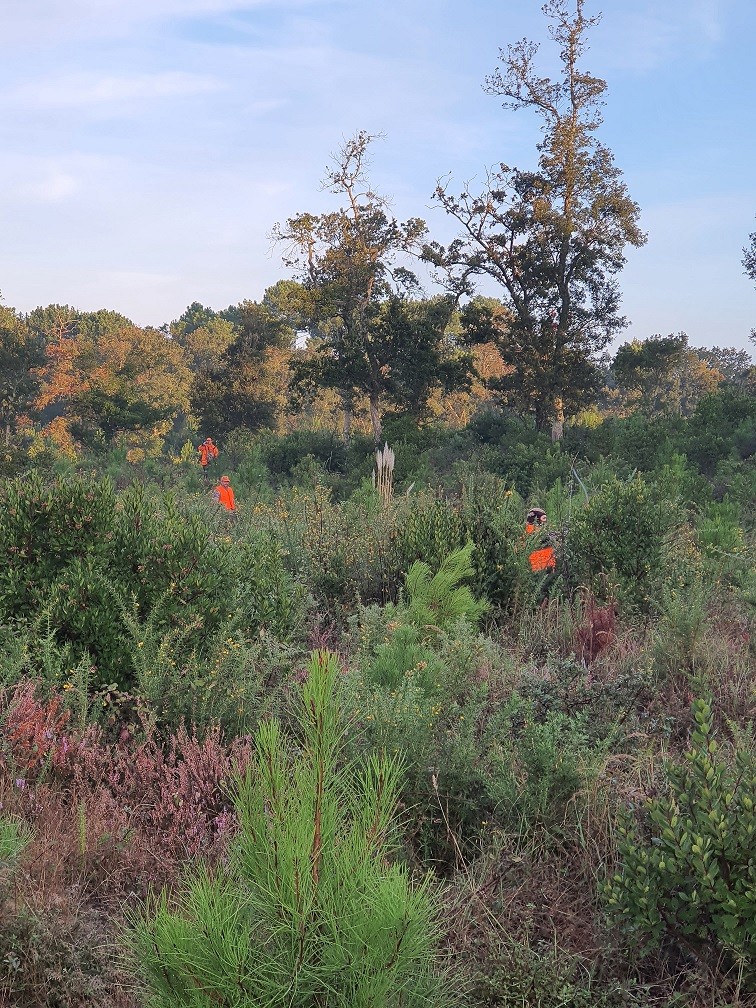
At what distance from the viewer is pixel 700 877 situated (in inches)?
85.6

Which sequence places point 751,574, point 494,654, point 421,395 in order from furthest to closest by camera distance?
point 421,395 < point 751,574 < point 494,654

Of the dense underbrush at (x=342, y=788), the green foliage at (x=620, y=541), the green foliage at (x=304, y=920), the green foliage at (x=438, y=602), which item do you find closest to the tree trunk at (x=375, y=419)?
the green foliage at (x=620, y=541)

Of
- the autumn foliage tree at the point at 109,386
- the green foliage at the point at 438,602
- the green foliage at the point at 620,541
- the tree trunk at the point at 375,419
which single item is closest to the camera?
the green foliage at the point at 438,602

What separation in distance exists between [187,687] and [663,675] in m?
2.59

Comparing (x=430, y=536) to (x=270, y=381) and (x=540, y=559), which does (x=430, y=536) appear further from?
(x=270, y=381)

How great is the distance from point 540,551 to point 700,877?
14.4 feet

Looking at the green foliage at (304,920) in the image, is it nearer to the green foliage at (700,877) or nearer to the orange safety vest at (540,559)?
the green foliage at (700,877)

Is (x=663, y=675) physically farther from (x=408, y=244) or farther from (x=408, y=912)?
(x=408, y=244)

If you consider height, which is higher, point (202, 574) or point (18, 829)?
point (202, 574)

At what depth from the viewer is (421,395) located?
27734 mm

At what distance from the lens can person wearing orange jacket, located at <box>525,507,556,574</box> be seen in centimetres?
648

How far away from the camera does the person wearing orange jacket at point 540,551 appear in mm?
6480

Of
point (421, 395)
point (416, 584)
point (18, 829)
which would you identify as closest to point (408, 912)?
point (18, 829)

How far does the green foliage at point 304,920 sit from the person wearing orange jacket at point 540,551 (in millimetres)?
4891
